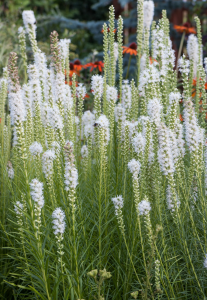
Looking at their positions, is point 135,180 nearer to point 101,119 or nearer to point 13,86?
point 101,119

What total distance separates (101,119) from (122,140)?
1.86 feet

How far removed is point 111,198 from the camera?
2.10 meters

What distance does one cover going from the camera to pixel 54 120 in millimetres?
1875

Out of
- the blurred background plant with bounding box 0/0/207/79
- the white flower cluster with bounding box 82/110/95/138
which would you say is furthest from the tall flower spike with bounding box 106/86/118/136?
the blurred background plant with bounding box 0/0/207/79

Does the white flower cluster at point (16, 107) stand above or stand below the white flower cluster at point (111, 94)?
below

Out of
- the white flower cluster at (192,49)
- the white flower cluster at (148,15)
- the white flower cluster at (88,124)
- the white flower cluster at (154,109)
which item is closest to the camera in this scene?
the white flower cluster at (154,109)

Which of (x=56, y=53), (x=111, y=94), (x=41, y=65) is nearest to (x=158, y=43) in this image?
(x=111, y=94)

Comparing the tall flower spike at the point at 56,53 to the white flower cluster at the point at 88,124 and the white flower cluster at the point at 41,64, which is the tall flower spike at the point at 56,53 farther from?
the white flower cluster at the point at 88,124

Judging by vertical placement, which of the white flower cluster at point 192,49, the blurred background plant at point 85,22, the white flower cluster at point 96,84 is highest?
the blurred background plant at point 85,22

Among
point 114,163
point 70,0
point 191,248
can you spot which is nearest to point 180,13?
point 70,0

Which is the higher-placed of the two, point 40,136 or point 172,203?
point 40,136

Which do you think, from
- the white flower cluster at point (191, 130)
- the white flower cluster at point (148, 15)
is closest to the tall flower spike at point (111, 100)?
the white flower cluster at point (191, 130)

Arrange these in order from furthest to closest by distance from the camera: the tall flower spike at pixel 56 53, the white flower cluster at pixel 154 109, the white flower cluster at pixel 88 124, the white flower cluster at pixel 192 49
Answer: the white flower cluster at pixel 192 49 → the white flower cluster at pixel 88 124 → the tall flower spike at pixel 56 53 → the white flower cluster at pixel 154 109

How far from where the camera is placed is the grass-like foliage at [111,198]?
1651 millimetres
